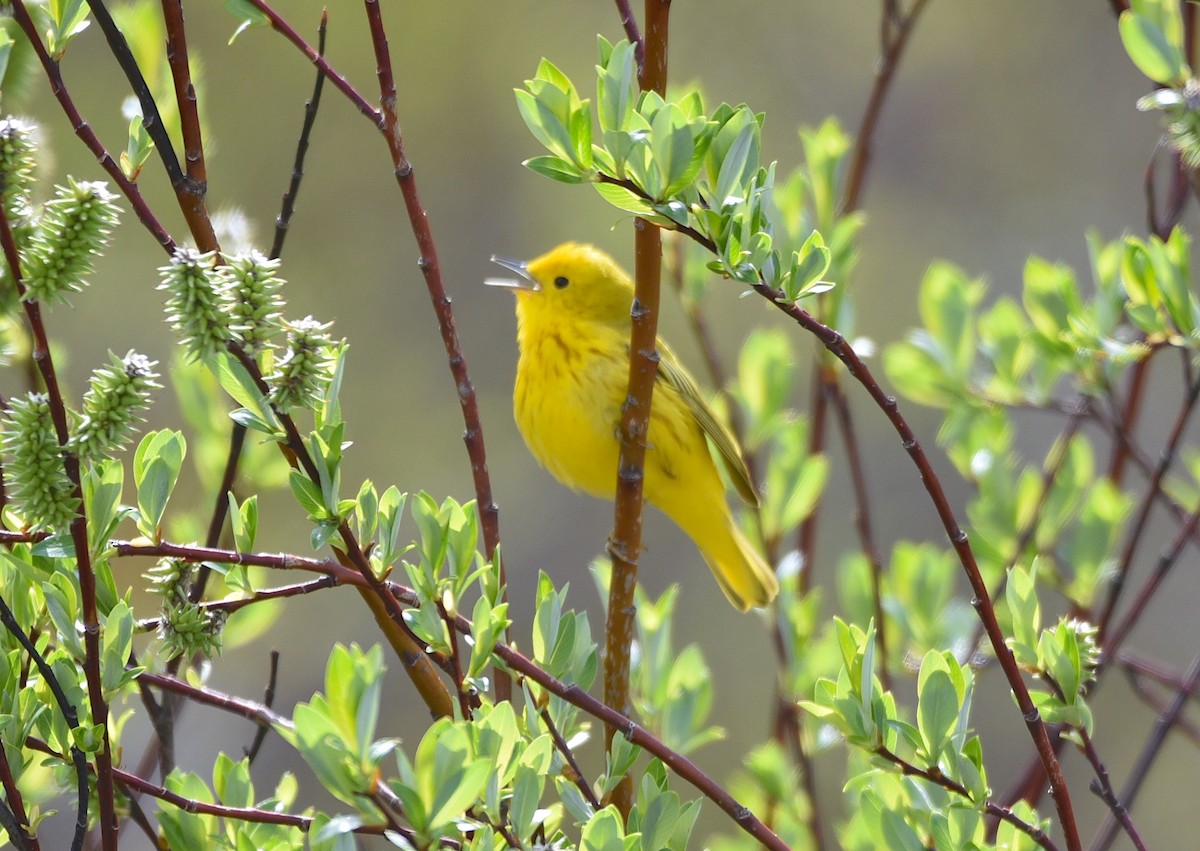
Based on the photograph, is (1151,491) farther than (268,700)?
Yes

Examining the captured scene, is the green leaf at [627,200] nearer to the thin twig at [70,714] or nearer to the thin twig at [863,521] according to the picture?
the thin twig at [70,714]

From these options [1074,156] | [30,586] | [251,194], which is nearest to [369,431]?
[251,194]

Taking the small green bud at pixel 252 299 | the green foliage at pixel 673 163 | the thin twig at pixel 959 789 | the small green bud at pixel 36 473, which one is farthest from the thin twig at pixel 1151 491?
the small green bud at pixel 36 473

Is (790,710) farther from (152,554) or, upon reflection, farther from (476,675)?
(152,554)

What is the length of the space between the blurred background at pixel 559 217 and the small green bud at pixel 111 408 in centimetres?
509

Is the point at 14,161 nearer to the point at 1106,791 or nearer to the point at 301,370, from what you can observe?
the point at 301,370

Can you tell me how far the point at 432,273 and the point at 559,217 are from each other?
6838mm

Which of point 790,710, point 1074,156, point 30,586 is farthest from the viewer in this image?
point 1074,156

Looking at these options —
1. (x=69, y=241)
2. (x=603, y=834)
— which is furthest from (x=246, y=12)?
(x=603, y=834)

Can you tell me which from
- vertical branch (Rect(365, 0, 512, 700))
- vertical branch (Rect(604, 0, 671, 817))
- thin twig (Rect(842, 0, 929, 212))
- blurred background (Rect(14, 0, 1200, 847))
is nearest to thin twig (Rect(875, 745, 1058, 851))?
vertical branch (Rect(604, 0, 671, 817))

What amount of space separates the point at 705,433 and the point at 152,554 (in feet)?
6.51

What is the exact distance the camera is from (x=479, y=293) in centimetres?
804

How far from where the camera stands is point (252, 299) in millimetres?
1072

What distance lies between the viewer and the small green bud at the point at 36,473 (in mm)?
1104
